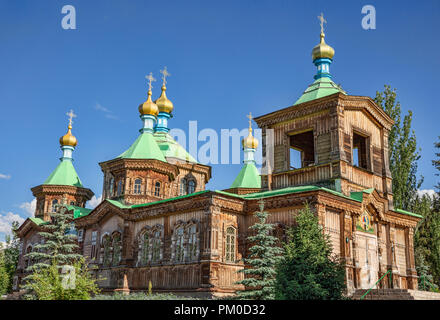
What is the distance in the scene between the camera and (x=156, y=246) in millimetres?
21062

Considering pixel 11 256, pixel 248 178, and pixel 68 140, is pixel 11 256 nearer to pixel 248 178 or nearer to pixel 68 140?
pixel 68 140

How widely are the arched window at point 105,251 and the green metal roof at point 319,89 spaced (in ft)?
38.4

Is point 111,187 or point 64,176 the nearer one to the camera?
point 111,187

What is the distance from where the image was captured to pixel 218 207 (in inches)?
736

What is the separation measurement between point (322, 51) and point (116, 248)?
14303 mm

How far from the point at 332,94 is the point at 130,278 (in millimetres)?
12413

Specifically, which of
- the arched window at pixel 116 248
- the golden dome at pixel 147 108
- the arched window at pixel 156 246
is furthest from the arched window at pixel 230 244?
the golden dome at pixel 147 108

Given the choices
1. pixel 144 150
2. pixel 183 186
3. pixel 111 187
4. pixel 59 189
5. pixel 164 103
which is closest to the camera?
pixel 144 150

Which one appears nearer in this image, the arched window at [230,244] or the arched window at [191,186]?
the arched window at [230,244]

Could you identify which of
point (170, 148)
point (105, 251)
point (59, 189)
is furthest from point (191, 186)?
point (59, 189)

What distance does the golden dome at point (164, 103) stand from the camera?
33875 millimetres

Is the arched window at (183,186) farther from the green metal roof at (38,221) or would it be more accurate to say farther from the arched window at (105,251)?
the green metal roof at (38,221)
